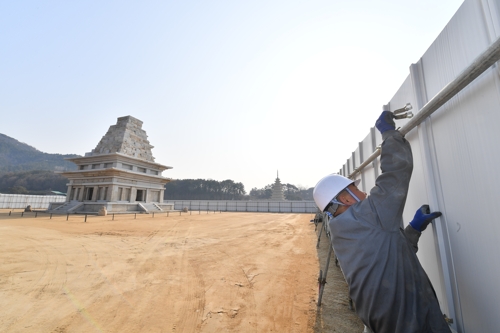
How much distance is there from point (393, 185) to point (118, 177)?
3186 centimetres

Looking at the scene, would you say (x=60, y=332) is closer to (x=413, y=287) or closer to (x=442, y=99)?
(x=413, y=287)

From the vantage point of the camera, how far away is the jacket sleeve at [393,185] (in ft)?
6.21

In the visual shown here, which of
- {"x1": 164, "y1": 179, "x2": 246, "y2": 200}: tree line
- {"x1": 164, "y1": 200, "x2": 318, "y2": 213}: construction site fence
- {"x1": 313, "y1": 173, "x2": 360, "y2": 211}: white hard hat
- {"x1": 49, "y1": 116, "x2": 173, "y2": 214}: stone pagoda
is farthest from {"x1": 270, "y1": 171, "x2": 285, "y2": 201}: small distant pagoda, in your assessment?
{"x1": 313, "y1": 173, "x2": 360, "y2": 211}: white hard hat

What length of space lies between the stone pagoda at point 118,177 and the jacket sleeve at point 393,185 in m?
28.0

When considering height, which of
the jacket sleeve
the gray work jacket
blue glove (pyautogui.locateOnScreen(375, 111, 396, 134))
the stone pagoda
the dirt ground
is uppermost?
the stone pagoda

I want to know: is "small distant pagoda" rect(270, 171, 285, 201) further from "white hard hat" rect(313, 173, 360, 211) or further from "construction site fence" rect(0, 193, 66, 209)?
"white hard hat" rect(313, 173, 360, 211)

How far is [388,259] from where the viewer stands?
1806mm

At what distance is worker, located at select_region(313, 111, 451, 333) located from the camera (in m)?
1.72

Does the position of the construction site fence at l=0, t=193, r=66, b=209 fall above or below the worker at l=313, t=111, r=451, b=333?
above

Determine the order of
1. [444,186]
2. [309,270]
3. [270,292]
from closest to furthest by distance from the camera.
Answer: [444,186]
[270,292]
[309,270]

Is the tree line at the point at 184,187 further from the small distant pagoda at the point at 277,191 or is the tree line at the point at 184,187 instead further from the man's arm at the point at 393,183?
the man's arm at the point at 393,183

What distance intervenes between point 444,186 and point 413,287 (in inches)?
43.0

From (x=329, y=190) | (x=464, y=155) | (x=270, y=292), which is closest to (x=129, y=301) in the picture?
(x=270, y=292)

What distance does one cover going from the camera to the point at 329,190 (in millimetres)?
2504
